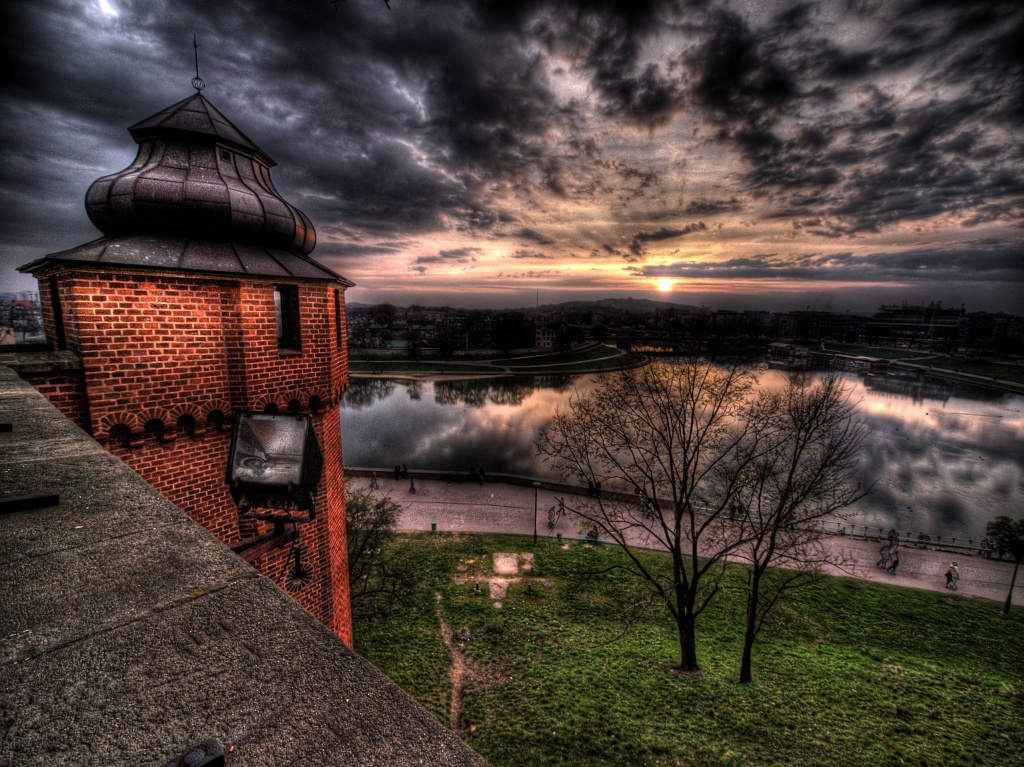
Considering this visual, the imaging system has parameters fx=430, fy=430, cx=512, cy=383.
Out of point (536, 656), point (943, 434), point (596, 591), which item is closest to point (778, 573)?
point (596, 591)

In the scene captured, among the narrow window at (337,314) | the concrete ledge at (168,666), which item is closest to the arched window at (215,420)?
the narrow window at (337,314)

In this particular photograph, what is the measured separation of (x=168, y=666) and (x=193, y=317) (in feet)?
17.0

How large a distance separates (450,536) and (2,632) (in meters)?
19.0

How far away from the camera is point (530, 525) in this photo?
67.5ft

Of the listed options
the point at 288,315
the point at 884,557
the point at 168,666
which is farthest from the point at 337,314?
the point at 884,557

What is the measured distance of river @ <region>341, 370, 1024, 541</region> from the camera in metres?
26.6

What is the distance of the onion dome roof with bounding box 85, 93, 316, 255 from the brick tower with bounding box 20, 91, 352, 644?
0.06 ft

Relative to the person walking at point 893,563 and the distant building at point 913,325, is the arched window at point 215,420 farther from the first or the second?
the distant building at point 913,325

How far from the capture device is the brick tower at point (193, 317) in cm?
460

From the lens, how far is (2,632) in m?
1.14

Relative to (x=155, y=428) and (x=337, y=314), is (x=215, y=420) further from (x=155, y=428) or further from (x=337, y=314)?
(x=337, y=314)

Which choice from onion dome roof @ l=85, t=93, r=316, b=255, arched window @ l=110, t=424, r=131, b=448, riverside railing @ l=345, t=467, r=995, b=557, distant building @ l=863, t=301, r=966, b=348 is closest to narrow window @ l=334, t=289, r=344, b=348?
onion dome roof @ l=85, t=93, r=316, b=255

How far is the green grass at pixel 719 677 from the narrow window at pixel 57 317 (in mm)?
9860

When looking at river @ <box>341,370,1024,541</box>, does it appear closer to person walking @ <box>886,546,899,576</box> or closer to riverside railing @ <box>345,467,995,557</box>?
riverside railing @ <box>345,467,995,557</box>
